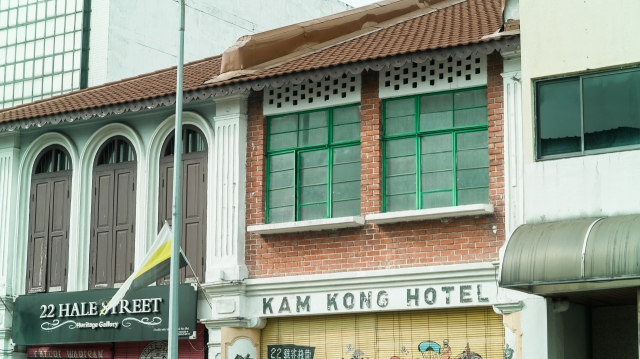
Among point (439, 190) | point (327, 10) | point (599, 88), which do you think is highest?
point (327, 10)

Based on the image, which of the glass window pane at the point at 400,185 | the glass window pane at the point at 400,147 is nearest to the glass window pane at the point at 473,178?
the glass window pane at the point at 400,185

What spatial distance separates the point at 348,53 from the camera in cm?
1991

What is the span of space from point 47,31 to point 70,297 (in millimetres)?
16790

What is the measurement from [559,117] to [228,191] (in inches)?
251

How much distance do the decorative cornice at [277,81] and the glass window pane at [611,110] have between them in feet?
5.44

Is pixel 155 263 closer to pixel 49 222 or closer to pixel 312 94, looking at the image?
pixel 49 222

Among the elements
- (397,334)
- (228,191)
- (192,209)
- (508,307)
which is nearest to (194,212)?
(192,209)

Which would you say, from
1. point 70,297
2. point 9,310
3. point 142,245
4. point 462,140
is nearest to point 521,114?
point 462,140

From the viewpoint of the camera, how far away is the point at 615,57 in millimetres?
16500

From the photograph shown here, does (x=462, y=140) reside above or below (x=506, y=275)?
above

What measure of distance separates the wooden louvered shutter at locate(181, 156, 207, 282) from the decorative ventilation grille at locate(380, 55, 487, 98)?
3887mm

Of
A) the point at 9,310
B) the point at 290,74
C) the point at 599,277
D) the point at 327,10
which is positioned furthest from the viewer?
the point at 327,10

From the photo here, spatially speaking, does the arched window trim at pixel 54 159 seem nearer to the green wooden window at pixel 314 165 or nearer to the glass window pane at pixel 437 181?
the green wooden window at pixel 314 165

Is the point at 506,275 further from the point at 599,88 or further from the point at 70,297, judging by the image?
the point at 70,297
